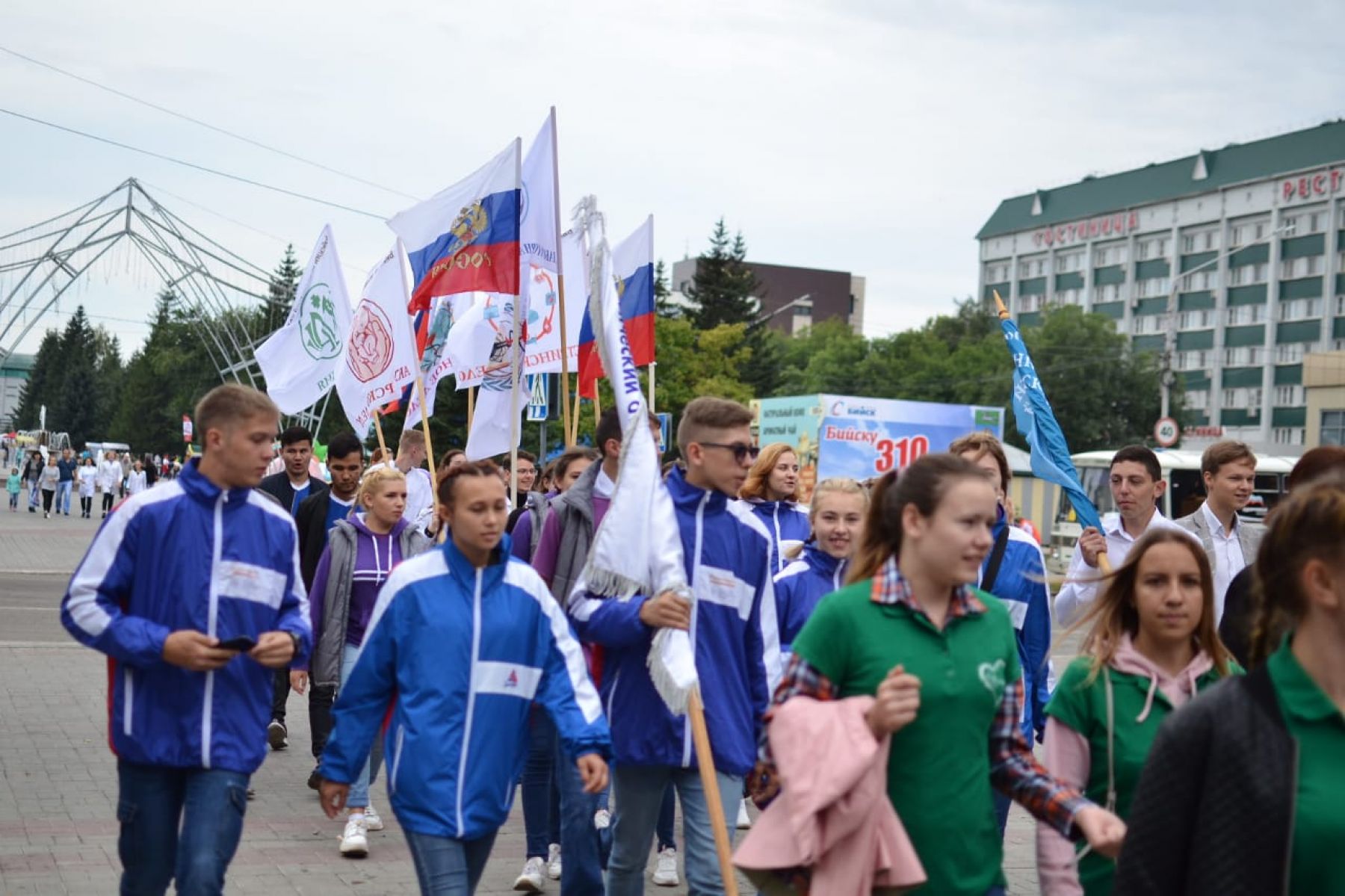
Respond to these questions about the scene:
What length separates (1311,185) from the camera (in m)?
87.2

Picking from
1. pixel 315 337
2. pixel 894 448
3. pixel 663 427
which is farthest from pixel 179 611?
pixel 894 448

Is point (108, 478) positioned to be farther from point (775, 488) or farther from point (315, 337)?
point (775, 488)

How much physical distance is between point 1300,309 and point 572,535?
91.2 metres

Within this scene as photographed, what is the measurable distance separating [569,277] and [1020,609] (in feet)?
21.9

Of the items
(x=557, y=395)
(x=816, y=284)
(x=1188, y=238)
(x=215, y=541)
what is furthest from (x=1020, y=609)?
(x=816, y=284)

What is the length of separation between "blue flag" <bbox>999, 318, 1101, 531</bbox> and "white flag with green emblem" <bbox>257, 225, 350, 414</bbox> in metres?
6.88

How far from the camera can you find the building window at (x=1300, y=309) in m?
88.2

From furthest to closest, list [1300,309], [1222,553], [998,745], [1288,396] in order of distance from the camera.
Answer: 1. [1288,396]
2. [1300,309]
3. [1222,553]
4. [998,745]

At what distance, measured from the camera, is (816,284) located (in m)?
139

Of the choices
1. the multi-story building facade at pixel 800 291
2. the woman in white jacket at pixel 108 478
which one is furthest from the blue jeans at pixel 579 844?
the multi-story building facade at pixel 800 291

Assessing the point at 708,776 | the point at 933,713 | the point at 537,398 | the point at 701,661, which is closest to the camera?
the point at 933,713

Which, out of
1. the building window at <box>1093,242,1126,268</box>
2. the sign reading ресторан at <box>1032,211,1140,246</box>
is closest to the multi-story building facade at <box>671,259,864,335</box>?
the sign reading ресторан at <box>1032,211,1140,246</box>

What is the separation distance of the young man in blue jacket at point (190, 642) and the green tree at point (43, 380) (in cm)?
16481

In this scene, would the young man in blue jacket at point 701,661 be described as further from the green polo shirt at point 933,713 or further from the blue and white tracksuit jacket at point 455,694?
the green polo shirt at point 933,713
